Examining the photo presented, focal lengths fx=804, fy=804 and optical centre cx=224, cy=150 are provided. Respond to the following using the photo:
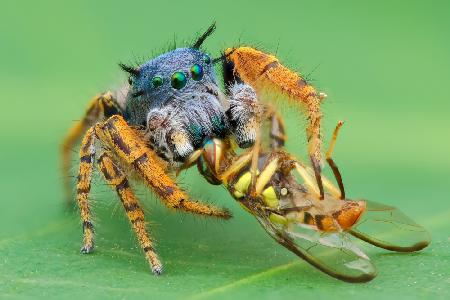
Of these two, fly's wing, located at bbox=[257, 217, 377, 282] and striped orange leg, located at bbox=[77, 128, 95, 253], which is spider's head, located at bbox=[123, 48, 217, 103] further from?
fly's wing, located at bbox=[257, 217, 377, 282]

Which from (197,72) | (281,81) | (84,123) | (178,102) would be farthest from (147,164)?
(84,123)

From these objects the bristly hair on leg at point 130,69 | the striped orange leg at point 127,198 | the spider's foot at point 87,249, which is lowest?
the spider's foot at point 87,249

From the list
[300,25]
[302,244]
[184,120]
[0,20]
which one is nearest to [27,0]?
[0,20]

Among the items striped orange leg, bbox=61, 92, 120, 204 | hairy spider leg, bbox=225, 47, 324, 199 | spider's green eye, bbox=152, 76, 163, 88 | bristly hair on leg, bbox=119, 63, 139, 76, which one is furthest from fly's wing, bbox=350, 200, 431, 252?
striped orange leg, bbox=61, 92, 120, 204

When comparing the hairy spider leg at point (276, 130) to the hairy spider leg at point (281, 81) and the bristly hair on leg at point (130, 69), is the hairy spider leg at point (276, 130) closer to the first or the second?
the hairy spider leg at point (281, 81)

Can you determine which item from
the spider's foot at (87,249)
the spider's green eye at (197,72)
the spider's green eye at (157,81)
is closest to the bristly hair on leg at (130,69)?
the spider's green eye at (157,81)

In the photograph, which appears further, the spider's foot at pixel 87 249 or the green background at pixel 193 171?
the spider's foot at pixel 87 249

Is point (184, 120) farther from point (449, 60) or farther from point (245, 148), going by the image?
point (449, 60)
